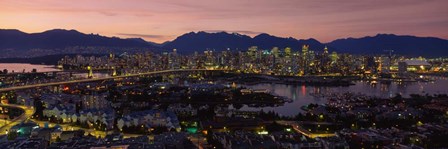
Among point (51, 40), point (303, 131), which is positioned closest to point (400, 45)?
point (51, 40)

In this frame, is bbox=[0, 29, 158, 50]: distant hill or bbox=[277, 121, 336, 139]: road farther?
bbox=[0, 29, 158, 50]: distant hill

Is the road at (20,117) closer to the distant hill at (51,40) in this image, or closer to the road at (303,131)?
the road at (303,131)

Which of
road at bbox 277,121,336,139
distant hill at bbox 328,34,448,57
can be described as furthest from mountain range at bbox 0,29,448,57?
road at bbox 277,121,336,139

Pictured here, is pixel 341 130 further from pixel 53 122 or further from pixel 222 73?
pixel 222 73

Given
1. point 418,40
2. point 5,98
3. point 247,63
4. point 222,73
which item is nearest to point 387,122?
point 5,98

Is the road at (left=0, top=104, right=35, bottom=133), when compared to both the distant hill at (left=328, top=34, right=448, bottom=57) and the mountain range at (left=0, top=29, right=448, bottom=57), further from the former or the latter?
the distant hill at (left=328, top=34, right=448, bottom=57)

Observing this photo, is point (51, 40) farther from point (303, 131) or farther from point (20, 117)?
point (303, 131)
